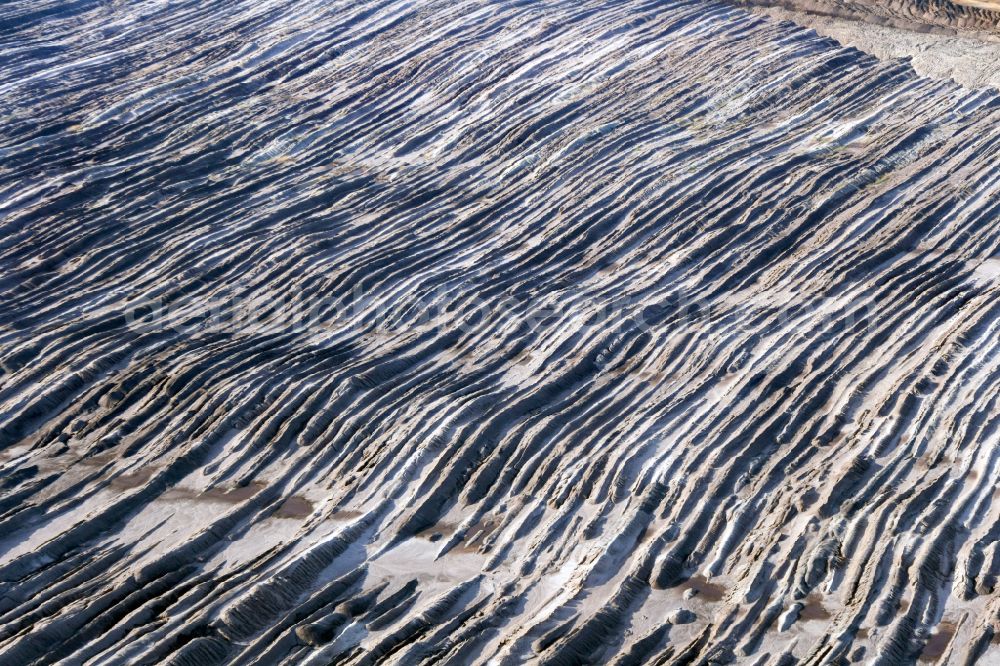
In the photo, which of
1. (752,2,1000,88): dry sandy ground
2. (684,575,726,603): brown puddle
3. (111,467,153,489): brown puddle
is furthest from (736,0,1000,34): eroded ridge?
(111,467,153,489): brown puddle

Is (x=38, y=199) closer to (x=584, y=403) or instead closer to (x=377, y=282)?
(x=377, y=282)

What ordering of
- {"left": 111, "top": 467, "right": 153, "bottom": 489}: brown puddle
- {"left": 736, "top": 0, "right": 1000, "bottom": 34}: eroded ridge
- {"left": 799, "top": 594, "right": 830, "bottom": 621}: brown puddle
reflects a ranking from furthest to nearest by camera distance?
{"left": 736, "top": 0, "right": 1000, "bottom": 34}: eroded ridge, {"left": 111, "top": 467, "right": 153, "bottom": 489}: brown puddle, {"left": 799, "top": 594, "right": 830, "bottom": 621}: brown puddle

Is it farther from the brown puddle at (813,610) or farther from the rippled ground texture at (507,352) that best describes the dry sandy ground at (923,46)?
the brown puddle at (813,610)

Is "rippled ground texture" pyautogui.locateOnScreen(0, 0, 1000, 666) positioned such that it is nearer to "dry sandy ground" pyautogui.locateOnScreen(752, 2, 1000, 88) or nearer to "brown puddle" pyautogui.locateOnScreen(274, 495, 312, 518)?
"brown puddle" pyautogui.locateOnScreen(274, 495, 312, 518)

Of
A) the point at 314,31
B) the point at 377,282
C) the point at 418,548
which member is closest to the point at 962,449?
the point at 418,548

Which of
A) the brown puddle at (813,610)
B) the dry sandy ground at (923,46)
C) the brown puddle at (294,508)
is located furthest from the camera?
the dry sandy ground at (923,46)

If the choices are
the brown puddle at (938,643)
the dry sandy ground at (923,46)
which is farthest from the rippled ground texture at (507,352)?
the dry sandy ground at (923,46)

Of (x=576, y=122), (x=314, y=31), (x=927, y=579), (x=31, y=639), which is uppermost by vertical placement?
(x=314, y=31)
